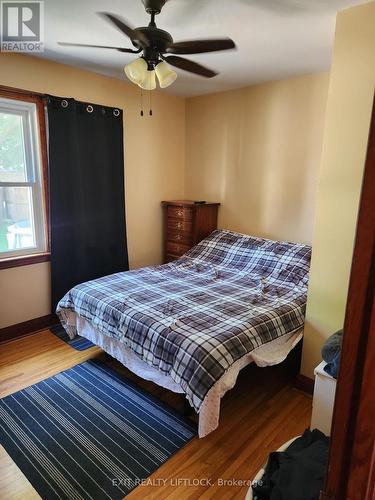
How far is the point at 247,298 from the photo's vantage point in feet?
8.18

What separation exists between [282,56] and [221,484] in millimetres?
3022

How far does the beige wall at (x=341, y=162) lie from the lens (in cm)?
182

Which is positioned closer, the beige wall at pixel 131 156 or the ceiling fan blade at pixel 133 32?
the ceiling fan blade at pixel 133 32

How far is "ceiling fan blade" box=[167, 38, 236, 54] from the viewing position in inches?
68.1

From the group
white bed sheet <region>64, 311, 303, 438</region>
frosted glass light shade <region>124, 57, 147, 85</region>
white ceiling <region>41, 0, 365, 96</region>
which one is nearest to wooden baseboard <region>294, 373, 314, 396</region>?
white bed sheet <region>64, 311, 303, 438</region>

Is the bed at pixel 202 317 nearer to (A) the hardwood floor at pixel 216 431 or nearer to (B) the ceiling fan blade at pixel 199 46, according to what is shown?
(A) the hardwood floor at pixel 216 431

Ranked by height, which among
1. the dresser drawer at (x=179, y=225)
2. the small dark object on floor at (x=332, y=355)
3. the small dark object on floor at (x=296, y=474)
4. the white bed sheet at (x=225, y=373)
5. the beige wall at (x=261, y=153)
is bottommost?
the white bed sheet at (x=225, y=373)

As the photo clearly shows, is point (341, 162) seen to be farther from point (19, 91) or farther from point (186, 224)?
point (19, 91)

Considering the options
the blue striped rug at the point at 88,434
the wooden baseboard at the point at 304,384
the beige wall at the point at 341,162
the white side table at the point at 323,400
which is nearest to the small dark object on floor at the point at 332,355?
the white side table at the point at 323,400

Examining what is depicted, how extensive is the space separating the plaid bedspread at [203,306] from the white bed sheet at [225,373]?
74 millimetres

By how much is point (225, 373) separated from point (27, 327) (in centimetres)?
220

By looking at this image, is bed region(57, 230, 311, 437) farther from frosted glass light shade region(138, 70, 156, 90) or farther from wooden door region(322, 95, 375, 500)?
frosted glass light shade region(138, 70, 156, 90)

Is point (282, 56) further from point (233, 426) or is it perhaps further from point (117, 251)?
point (233, 426)

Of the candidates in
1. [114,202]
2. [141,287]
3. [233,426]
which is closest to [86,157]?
[114,202]
